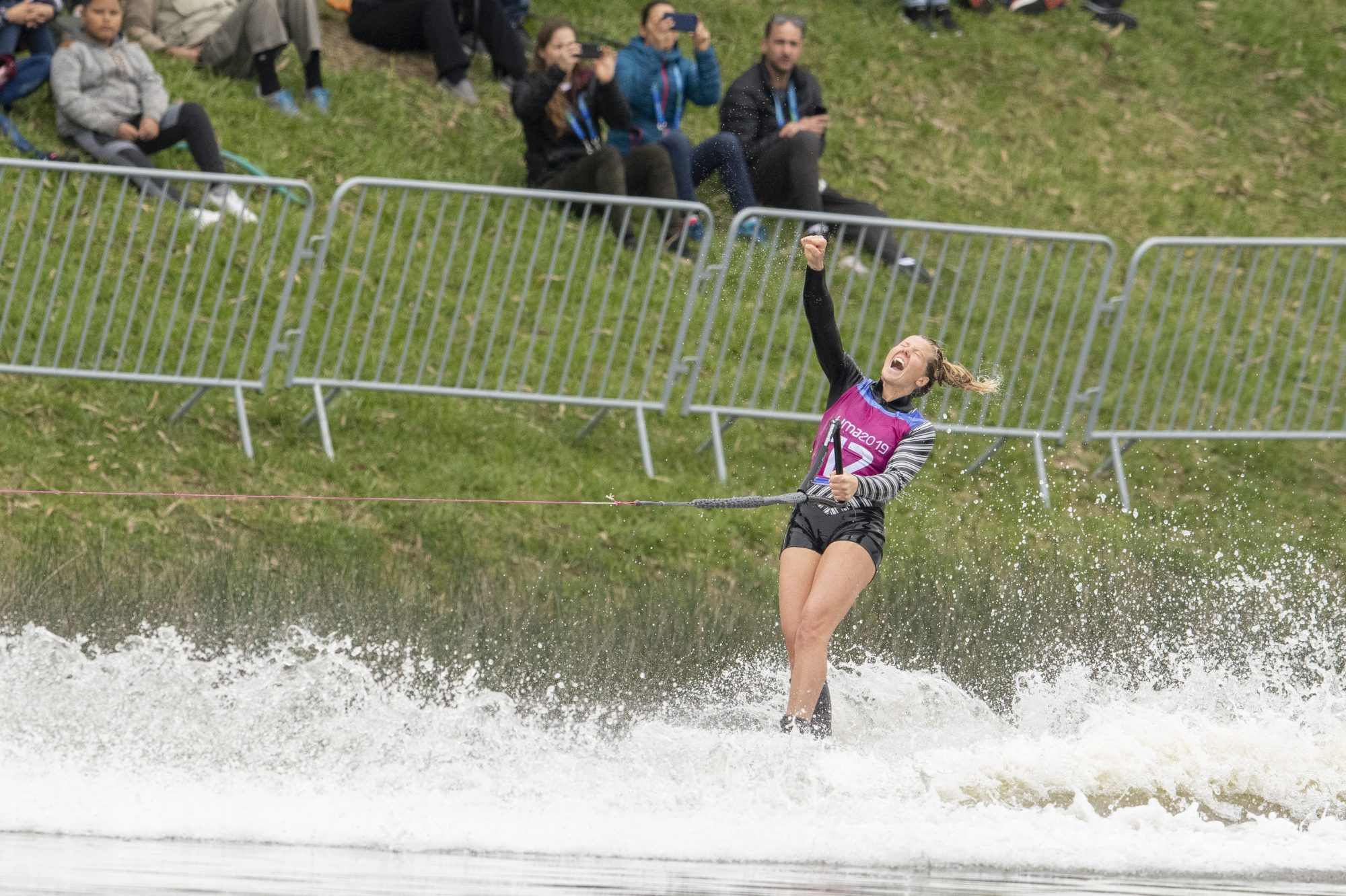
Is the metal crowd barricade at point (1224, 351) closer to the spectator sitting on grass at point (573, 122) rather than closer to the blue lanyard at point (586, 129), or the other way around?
the spectator sitting on grass at point (573, 122)

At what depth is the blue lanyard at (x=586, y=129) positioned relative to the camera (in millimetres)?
10883

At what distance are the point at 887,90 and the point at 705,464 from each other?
5.38 meters

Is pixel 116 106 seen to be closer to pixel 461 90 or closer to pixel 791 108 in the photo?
pixel 461 90

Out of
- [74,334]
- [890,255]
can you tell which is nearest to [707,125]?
[890,255]

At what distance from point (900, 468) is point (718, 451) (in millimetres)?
3121

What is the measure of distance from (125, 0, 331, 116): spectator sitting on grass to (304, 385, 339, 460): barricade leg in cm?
305

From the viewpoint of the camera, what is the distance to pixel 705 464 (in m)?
10.0

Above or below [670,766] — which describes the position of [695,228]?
above

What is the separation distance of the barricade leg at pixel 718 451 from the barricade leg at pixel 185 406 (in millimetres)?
2786

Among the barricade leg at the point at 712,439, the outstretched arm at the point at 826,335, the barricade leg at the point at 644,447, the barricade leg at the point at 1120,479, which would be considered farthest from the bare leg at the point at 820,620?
the barricade leg at the point at 1120,479

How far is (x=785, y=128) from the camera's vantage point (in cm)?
1047

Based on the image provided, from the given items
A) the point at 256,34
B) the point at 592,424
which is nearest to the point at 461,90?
the point at 256,34

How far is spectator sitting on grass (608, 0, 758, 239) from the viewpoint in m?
10.4

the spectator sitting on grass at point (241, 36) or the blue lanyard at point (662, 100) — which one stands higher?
the blue lanyard at point (662, 100)
